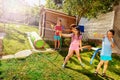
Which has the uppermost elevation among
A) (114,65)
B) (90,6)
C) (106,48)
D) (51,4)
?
(51,4)

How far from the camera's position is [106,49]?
290 inches

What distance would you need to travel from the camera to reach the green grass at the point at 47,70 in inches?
283

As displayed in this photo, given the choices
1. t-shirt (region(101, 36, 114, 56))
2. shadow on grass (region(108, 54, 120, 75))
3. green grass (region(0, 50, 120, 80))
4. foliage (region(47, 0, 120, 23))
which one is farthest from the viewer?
foliage (region(47, 0, 120, 23))

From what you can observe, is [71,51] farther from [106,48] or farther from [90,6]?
[90,6]

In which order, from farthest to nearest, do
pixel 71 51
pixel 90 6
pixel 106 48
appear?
pixel 90 6 < pixel 71 51 < pixel 106 48

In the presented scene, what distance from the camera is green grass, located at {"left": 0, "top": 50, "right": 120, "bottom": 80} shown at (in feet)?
23.6

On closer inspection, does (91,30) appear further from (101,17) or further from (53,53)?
(53,53)

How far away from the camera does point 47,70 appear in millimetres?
7930

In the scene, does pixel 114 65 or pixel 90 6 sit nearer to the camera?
pixel 114 65

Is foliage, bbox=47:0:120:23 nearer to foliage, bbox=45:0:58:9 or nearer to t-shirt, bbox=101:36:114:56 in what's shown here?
t-shirt, bbox=101:36:114:56

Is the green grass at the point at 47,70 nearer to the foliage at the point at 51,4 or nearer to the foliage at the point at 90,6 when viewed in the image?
the foliage at the point at 90,6

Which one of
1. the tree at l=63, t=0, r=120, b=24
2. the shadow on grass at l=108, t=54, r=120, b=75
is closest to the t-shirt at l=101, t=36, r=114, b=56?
the shadow on grass at l=108, t=54, r=120, b=75

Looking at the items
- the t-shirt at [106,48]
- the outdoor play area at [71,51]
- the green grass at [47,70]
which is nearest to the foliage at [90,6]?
the outdoor play area at [71,51]

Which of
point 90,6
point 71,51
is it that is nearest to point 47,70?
point 71,51
